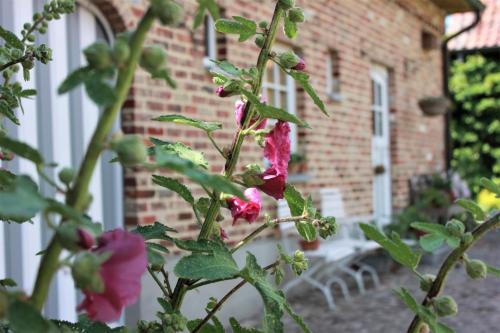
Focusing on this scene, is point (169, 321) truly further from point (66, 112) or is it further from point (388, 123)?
point (388, 123)

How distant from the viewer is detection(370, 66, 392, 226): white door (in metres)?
8.38

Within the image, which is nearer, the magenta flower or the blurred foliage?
the magenta flower

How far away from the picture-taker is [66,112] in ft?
12.6

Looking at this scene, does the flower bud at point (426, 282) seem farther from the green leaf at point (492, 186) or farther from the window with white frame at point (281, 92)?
the window with white frame at point (281, 92)

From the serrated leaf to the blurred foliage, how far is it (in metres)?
13.0

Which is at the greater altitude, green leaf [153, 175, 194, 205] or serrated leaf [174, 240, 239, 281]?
green leaf [153, 175, 194, 205]

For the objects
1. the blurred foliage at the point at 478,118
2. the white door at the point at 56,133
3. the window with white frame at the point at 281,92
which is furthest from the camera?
the blurred foliage at the point at 478,118

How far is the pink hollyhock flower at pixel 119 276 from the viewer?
0.48 m

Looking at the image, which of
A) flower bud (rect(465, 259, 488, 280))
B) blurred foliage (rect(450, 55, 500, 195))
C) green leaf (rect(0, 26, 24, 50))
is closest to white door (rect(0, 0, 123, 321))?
green leaf (rect(0, 26, 24, 50))

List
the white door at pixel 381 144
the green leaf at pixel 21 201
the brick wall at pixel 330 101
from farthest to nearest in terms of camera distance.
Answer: the white door at pixel 381 144
the brick wall at pixel 330 101
the green leaf at pixel 21 201

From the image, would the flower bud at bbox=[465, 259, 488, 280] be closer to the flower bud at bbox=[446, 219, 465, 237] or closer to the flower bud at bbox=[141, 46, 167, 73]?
the flower bud at bbox=[446, 219, 465, 237]

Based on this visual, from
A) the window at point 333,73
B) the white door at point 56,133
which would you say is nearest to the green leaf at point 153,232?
the white door at point 56,133

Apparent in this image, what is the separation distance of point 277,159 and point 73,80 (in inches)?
13.0

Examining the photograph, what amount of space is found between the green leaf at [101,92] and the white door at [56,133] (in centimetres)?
299
